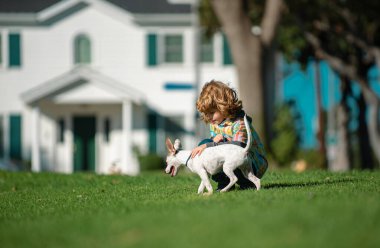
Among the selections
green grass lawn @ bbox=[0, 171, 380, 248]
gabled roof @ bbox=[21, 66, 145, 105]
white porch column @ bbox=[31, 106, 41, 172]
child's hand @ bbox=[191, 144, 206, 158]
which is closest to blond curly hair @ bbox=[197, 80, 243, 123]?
child's hand @ bbox=[191, 144, 206, 158]

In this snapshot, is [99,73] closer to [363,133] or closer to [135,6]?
[135,6]

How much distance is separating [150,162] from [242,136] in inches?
907

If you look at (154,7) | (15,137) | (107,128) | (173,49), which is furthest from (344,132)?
(15,137)

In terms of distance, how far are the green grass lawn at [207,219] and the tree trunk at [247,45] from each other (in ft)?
34.6

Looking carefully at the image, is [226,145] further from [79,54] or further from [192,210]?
[79,54]

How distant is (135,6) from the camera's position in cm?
3588

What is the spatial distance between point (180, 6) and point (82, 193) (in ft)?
76.1

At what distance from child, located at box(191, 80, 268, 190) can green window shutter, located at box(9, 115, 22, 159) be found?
24.1 meters

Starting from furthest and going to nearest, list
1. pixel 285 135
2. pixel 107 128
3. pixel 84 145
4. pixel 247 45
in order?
pixel 285 135 → pixel 107 128 → pixel 84 145 → pixel 247 45

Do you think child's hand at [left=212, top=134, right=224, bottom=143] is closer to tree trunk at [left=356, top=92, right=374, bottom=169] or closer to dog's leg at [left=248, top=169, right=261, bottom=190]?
dog's leg at [left=248, top=169, right=261, bottom=190]

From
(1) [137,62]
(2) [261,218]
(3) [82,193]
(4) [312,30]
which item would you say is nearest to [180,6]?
(1) [137,62]

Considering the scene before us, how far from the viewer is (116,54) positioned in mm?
33750

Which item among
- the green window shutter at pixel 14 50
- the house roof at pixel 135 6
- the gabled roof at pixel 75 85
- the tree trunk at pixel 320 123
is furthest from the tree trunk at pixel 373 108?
the green window shutter at pixel 14 50

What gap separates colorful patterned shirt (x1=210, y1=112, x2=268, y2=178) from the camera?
31.8 feet
